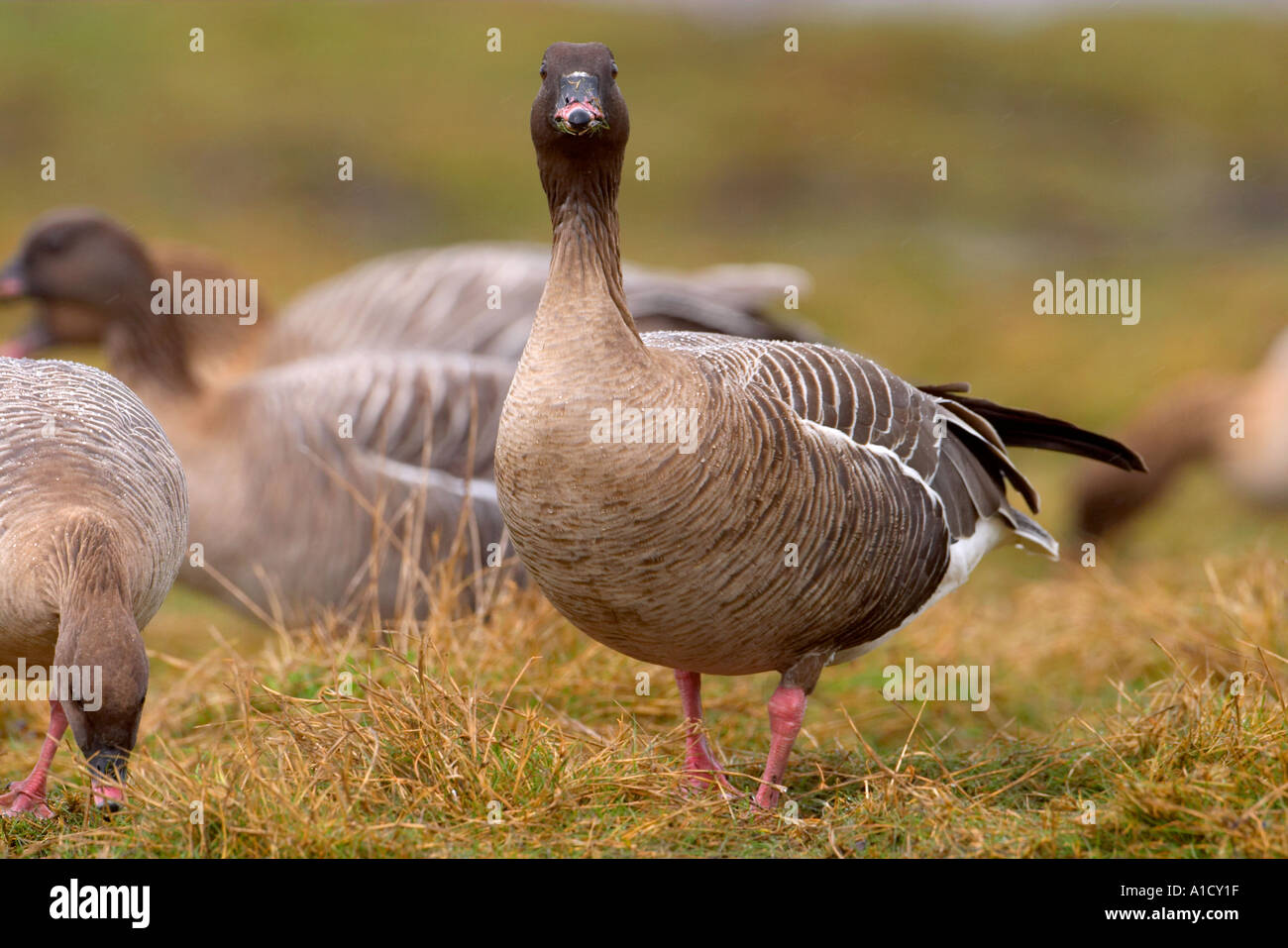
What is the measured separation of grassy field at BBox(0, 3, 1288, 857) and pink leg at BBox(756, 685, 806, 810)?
0.12 meters

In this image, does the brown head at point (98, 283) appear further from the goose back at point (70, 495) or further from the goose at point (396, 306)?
the goose back at point (70, 495)

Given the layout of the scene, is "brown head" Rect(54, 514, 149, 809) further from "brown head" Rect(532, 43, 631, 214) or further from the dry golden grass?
"brown head" Rect(532, 43, 631, 214)

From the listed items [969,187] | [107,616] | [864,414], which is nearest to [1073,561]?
[864,414]

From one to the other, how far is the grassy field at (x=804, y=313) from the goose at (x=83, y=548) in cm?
28

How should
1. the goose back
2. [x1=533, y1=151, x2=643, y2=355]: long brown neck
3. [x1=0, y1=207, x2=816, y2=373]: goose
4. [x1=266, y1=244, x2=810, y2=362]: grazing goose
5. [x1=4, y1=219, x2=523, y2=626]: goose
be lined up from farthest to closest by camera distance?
[x1=0, y1=207, x2=816, y2=373]: goose → [x1=266, y1=244, x2=810, y2=362]: grazing goose → [x1=4, y1=219, x2=523, y2=626]: goose → the goose back → [x1=533, y1=151, x2=643, y2=355]: long brown neck

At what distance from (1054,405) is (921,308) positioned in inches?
149

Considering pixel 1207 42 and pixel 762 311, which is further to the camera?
pixel 1207 42

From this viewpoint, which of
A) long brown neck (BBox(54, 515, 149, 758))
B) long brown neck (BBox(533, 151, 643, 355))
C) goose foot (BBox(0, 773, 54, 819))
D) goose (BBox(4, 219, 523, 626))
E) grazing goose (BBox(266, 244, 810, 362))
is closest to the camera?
long brown neck (BBox(54, 515, 149, 758))

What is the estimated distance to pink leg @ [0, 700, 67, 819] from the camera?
459cm

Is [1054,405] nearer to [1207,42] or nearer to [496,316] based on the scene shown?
[496,316]

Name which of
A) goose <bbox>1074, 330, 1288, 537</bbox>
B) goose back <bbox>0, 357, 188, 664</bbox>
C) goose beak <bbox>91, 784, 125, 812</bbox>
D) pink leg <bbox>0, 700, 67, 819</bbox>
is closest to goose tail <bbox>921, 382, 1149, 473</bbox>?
goose back <bbox>0, 357, 188, 664</bbox>

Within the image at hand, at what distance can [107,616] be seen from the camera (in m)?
4.06

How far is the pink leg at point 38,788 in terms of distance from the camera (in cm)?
459

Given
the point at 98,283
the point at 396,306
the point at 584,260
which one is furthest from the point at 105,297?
the point at 584,260
